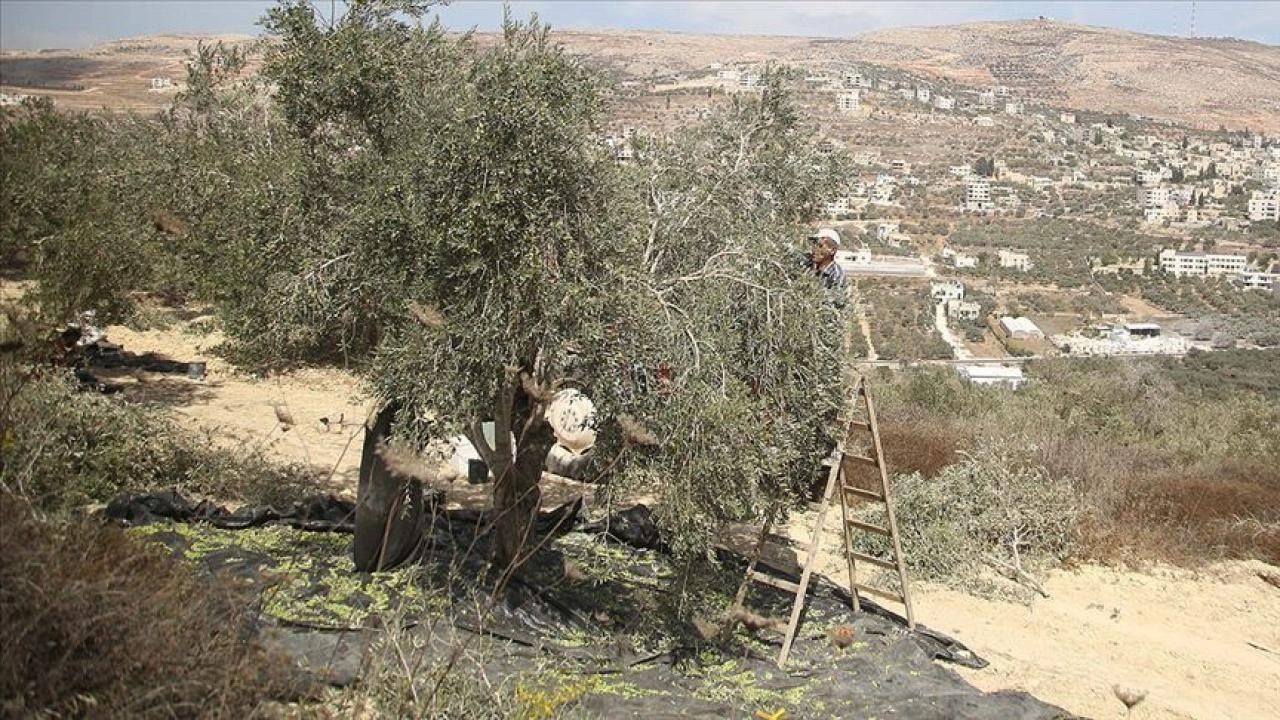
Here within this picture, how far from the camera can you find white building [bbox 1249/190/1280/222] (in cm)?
7762

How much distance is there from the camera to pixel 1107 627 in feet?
25.2

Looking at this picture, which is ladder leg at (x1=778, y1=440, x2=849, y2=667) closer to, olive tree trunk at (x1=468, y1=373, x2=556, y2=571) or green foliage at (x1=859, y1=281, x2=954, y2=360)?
olive tree trunk at (x1=468, y1=373, x2=556, y2=571)

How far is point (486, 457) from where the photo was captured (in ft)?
20.2

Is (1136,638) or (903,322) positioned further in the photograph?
(903,322)

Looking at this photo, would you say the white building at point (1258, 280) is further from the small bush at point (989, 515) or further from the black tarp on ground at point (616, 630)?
the black tarp on ground at point (616, 630)

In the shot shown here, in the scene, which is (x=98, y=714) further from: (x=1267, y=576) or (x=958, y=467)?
(x=1267, y=576)

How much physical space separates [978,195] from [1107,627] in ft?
253

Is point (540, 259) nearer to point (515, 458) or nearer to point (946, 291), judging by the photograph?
point (515, 458)

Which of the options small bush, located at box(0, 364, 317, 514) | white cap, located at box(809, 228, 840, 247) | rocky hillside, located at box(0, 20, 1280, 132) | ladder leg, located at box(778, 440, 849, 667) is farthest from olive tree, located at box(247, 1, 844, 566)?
rocky hillside, located at box(0, 20, 1280, 132)

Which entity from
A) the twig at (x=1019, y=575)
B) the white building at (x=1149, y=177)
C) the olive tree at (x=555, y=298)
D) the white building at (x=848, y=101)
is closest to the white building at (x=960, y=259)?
the white building at (x=1149, y=177)

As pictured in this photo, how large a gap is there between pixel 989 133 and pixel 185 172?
103605 mm

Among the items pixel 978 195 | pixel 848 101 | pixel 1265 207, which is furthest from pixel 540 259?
pixel 848 101

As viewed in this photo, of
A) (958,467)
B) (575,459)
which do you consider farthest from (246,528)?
(958,467)

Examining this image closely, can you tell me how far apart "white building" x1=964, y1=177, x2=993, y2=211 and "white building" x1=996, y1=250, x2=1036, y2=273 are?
19127mm
